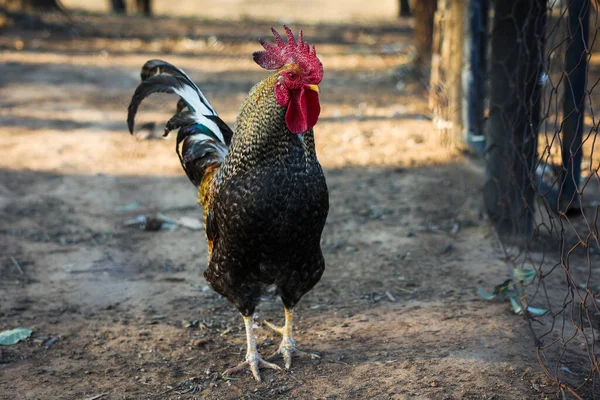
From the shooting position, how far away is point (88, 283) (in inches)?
190

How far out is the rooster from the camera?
3342 mm

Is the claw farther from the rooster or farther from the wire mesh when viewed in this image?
the wire mesh

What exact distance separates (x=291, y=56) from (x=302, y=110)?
0.30 meters

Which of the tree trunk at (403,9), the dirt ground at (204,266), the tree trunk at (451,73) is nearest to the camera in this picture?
the dirt ground at (204,266)

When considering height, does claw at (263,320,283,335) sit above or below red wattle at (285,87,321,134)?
below

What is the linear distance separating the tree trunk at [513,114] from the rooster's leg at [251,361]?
6.96 ft

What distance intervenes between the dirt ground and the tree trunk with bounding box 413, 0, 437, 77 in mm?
499

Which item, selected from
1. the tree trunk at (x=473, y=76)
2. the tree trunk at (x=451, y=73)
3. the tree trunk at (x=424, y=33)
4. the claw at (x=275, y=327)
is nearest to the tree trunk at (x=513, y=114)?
the tree trunk at (x=473, y=76)

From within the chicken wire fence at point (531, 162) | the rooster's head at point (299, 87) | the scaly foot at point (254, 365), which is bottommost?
the scaly foot at point (254, 365)

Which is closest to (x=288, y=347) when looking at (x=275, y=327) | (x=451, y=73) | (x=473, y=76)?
(x=275, y=327)

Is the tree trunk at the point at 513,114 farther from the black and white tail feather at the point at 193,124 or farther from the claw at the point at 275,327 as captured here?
the black and white tail feather at the point at 193,124

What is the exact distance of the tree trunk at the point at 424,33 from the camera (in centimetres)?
973

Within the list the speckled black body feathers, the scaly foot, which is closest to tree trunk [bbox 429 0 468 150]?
the speckled black body feathers

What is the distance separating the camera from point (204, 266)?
203 inches
